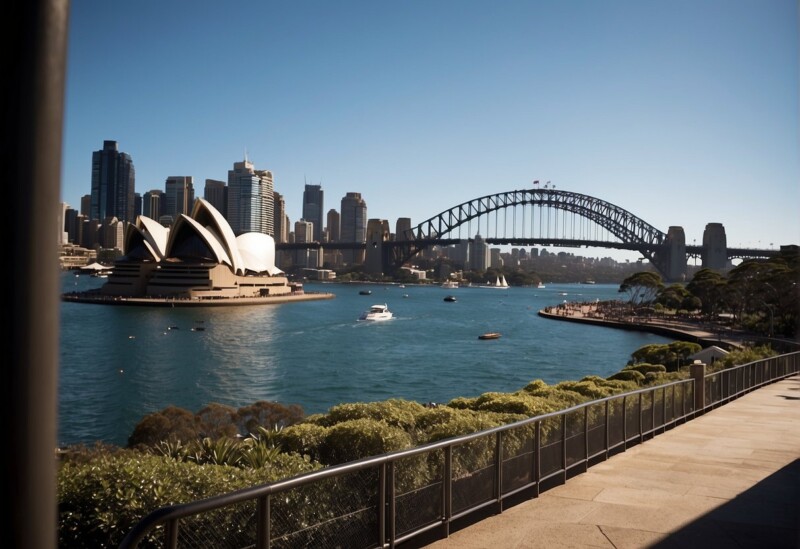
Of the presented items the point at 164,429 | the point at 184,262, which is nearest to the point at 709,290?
the point at 164,429

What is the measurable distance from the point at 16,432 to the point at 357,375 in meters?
36.1

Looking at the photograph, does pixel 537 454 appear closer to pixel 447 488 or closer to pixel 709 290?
pixel 447 488

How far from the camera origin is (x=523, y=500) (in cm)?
679

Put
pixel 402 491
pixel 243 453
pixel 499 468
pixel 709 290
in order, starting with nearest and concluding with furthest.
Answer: pixel 402 491
pixel 499 468
pixel 243 453
pixel 709 290

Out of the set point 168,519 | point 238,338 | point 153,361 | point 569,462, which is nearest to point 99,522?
point 168,519

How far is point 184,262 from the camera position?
3765 inches

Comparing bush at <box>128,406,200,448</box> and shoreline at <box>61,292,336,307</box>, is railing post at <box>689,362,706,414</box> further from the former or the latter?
shoreline at <box>61,292,336,307</box>

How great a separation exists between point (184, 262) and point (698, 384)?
292 feet

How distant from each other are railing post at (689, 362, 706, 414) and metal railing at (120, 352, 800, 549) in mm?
4245

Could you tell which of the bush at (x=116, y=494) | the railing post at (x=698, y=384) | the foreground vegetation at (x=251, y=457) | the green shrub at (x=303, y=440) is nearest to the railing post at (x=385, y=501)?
the foreground vegetation at (x=251, y=457)

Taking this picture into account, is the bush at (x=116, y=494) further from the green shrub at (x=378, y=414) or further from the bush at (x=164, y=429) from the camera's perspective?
the bush at (x=164, y=429)

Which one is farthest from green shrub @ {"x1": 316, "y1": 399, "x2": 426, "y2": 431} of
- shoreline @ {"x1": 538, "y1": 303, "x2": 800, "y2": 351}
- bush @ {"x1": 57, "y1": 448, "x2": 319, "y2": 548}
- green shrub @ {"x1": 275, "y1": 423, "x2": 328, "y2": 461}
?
shoreline @ {"x1": 538, "y1": 303, "x2": 800, "y2": 351}

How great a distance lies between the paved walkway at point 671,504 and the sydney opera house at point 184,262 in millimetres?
88332

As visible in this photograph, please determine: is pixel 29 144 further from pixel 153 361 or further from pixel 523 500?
pixel 153 361
